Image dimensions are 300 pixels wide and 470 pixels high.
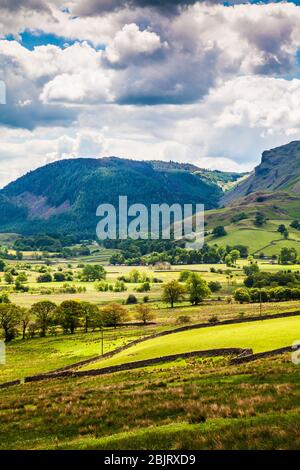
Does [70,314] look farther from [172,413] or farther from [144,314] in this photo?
[172,413]

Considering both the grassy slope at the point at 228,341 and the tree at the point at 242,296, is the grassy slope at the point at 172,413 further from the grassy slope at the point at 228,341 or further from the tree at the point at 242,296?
the tree at the point at 242,296

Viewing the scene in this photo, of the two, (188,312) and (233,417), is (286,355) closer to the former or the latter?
(233,417)

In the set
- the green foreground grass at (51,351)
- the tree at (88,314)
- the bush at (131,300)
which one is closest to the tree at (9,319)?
the green foreground grass at (51,351)

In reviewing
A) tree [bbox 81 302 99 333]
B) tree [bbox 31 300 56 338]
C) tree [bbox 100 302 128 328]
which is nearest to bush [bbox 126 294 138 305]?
tree [bbox 100 302 128 328]

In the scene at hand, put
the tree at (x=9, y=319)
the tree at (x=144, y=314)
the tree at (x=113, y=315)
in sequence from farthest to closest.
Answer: the tree at (x=113, y=315), the tree at (x=144, y=314), the tree at (x=9, y=319)

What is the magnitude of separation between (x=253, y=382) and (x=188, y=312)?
102 meters

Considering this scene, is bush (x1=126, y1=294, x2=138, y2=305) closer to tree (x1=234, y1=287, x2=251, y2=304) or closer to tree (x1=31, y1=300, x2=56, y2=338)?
tree (x1=234, y1=287, x2=251, y2=304)

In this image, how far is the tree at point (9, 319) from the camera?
114m

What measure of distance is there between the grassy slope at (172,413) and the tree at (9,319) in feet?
244

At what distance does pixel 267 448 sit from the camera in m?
16.6

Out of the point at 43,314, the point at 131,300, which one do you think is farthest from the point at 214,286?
the point at 43,314

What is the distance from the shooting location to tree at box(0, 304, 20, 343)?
4508 inches

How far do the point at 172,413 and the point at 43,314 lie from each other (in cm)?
9690
